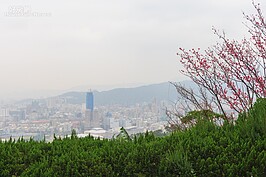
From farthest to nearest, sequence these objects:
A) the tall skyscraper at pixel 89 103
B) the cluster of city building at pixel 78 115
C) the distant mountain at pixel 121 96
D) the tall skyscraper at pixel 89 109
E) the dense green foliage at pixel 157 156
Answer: the distant mountain at pixel 121 96 < the tall skyscraper at pixel 89 103 < the tall skyscraper at pixel 89 109 < the cluster of city building at pixel 78 115 < the dense green foliage at pixel 157 156

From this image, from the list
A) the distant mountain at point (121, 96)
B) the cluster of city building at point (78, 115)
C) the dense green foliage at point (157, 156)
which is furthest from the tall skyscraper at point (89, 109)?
the dense green foliage at point (157, 156)

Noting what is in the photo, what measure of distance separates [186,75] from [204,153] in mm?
4048

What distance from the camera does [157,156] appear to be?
89.3 inches

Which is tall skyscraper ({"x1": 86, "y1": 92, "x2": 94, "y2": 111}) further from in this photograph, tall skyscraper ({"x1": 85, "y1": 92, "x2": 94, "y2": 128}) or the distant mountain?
the distant mountain

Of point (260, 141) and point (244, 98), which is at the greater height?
point (244, 98)

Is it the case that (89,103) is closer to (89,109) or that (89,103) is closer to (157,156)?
(89,109)

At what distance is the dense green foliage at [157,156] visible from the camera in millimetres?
2133

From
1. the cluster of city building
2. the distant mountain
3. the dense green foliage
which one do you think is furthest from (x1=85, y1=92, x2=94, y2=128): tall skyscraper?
the dense green foliage

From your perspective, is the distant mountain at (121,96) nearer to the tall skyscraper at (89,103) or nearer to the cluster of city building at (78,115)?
the cluster of city building at (78,115)

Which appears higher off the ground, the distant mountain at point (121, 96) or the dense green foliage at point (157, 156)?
the distant mountain at point (121, 96)

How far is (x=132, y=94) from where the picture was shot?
11391mm

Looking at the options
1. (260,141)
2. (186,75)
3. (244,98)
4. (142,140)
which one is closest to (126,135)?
(142,140)

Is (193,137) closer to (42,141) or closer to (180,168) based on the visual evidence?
(180,168)

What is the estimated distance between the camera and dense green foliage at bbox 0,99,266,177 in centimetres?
213
